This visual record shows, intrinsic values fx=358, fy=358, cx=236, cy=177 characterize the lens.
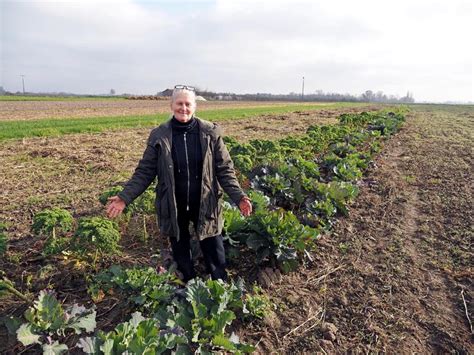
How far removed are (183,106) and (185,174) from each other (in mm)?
660

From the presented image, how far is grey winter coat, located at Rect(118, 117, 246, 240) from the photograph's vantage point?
11.3 feet

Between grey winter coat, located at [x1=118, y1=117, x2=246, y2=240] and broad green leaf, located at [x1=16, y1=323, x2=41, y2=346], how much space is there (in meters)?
1.30

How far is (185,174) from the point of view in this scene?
3523 millimetres

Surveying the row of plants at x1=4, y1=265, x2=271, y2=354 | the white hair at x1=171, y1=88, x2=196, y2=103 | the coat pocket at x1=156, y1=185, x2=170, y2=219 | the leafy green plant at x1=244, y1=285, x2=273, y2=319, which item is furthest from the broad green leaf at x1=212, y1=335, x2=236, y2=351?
the white hair at x1=171, y1=88, x2=196, y2=103

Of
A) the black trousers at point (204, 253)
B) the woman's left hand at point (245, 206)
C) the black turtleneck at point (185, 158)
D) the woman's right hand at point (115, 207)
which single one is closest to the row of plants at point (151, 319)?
the black trousers at point (204, 253)

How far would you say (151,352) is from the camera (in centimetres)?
247

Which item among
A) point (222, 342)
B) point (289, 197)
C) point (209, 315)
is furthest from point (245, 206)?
point (289, 197)

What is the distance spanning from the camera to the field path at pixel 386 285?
3.44 m

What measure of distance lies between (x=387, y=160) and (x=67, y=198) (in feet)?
29.4

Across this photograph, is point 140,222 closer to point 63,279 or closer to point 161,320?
point 63,279

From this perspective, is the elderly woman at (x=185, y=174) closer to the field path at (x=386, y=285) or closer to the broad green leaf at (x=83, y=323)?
the broad green leaf at (x=83, y=323)

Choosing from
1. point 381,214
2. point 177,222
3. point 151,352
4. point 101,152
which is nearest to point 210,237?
point 177,222

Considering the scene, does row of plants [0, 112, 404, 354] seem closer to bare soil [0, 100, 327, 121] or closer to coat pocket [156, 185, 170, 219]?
coat pocket [156, 185, 170, 219]

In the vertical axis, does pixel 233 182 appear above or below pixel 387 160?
above
